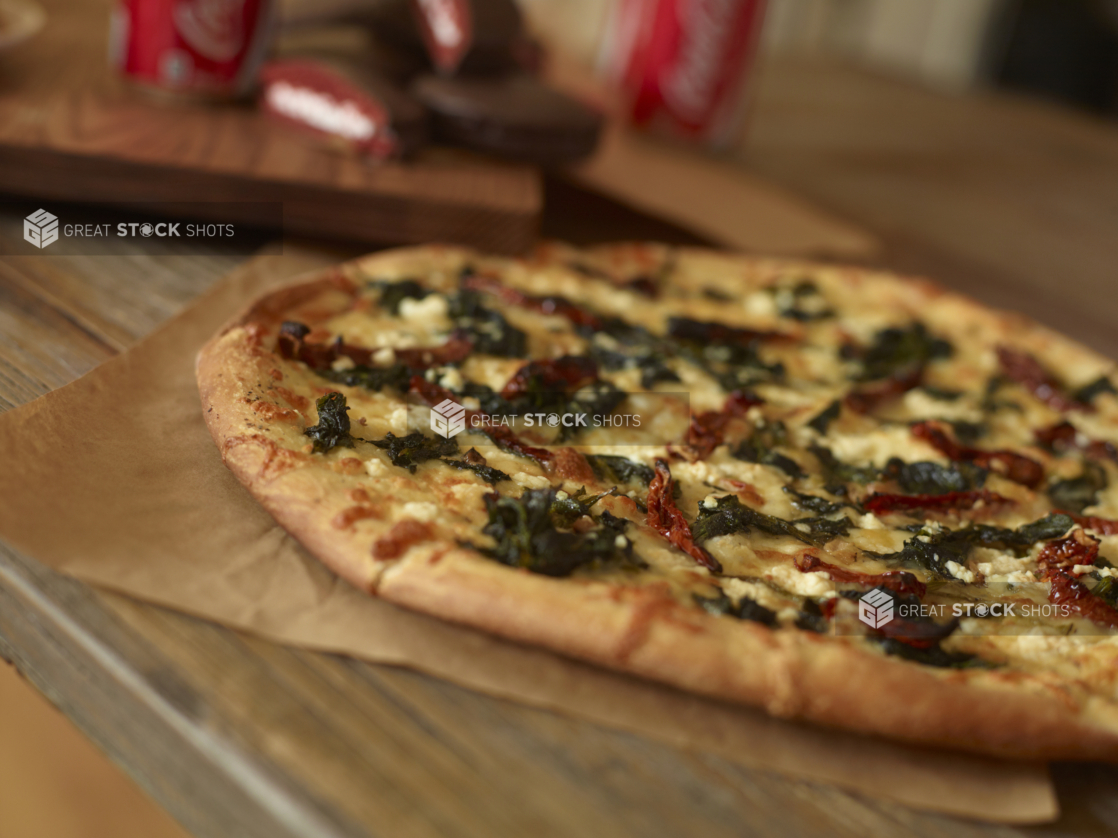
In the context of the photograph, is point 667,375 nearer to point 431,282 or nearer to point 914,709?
point 431,282

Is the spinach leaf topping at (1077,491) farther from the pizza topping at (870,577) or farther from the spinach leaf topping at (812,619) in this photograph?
the spinach leaf topping at (812,619)

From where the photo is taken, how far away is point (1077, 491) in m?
2.54

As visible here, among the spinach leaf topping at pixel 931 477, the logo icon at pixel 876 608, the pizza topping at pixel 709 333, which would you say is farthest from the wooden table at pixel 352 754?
the pizza topping at pixel 709 333

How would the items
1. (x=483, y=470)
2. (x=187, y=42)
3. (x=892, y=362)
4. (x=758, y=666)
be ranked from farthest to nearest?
(x=187, y=42), (x=892, y=362), (x=483, y=470), (x=758, y=666)

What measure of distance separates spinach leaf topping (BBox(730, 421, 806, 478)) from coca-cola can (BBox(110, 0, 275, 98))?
2130 millimetres

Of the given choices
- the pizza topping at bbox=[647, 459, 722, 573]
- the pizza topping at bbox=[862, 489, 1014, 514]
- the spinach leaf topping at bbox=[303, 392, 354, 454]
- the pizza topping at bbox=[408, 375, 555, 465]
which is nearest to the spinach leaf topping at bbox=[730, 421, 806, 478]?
the pizza topping at bbox=[862, 489, 1014, 514]

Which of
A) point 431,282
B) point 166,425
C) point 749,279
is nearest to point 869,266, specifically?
point 749,279

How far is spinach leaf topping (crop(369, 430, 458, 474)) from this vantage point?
213 centimetres

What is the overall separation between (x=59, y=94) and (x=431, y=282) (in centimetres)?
136

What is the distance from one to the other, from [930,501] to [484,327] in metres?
1.24

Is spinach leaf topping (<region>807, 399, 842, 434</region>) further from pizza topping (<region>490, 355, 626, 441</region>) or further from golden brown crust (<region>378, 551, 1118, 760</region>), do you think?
golden brown crust (<region>378, 551, 1118, 760</region>)

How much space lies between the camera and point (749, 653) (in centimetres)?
173

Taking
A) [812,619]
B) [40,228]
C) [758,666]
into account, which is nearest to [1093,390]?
[812,619]

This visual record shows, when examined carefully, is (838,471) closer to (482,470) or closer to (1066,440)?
→ (1066,440)
